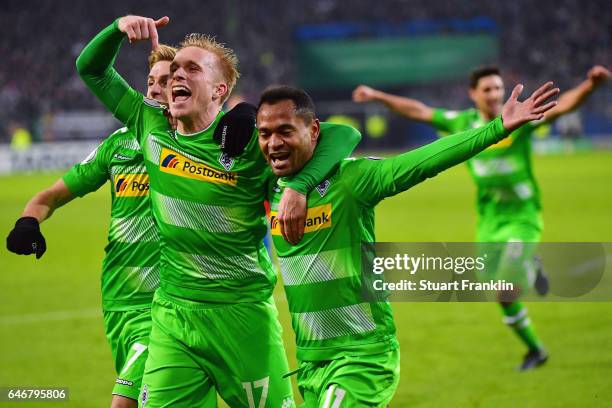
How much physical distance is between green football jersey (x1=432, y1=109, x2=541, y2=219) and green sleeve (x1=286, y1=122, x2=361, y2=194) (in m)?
4.52

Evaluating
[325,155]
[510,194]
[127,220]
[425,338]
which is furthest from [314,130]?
[425,338]

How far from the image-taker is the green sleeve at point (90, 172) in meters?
5.59

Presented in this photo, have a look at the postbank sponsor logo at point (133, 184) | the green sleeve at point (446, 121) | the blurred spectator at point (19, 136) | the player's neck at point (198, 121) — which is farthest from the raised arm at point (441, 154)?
the blurred spectator at point (19, 136)

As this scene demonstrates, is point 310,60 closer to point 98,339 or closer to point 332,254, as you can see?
point 98,339

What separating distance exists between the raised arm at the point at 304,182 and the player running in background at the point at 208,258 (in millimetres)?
94

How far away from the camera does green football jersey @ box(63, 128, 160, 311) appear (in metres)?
5.57

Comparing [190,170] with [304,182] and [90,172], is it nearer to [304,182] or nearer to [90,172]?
[304,182]

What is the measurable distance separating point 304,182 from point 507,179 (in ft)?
16.8

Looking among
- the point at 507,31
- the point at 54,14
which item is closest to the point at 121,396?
the point at 54,14

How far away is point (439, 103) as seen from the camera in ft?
144

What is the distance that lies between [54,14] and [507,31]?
20.9 metres

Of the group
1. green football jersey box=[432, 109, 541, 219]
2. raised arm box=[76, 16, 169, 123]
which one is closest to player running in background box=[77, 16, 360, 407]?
raised arm box=[76, 16, 169, 123]

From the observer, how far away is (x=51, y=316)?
11.2 m

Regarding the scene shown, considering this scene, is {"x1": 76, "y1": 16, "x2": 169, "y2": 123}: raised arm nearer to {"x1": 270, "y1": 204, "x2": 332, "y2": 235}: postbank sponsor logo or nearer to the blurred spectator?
{"x1": 270, "y1": 204, "x2": 332, "y2": 235}: postbank sponsor logo
